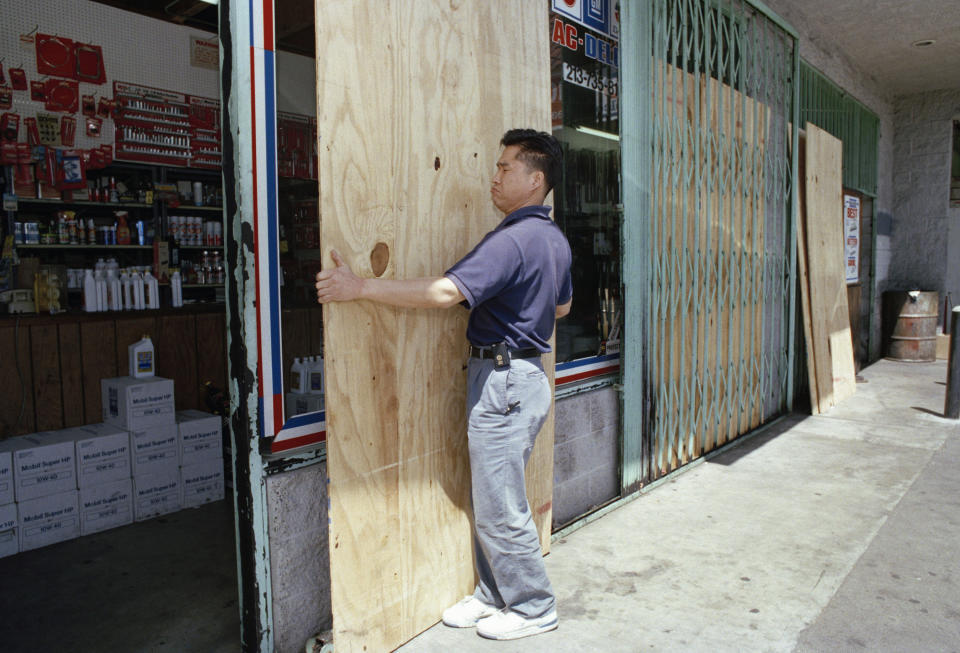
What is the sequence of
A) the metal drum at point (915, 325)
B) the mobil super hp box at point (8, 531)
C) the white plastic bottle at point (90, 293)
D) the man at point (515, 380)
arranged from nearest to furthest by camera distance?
the man at point (515, 380) < the mobil super hp box at point (8, 531) < the white plastic bottle at point (90, 293) < the metal drum at point (915, 325)

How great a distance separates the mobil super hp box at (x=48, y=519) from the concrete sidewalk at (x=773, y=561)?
7.21ft

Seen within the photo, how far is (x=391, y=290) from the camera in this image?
2188 mm

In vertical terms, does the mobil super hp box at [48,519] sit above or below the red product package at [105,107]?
below

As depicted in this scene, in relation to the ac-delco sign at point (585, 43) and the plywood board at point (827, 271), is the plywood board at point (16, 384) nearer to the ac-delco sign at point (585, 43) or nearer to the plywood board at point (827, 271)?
the ac-delco sign at point (585, 43)

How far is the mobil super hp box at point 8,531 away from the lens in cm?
332

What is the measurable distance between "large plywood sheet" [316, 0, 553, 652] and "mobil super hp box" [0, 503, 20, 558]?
2161 millimetres

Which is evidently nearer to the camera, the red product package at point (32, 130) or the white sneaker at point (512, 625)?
the white sneaker at point (512, 625)

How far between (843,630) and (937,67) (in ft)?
26.7

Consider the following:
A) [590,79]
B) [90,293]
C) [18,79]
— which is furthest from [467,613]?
[18,79]

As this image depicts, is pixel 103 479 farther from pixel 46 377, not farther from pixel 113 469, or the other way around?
pixel 46 377

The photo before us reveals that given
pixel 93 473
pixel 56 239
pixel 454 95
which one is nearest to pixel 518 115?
pixel 454 95

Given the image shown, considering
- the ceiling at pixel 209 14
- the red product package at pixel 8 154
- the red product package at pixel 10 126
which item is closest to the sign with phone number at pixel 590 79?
the ceiling at pixel 209 14

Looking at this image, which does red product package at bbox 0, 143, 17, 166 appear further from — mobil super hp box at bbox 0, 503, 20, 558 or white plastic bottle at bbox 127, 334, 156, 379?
mobil super hp box at bbox 0, 503, 20, 558

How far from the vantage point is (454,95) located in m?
2.57
